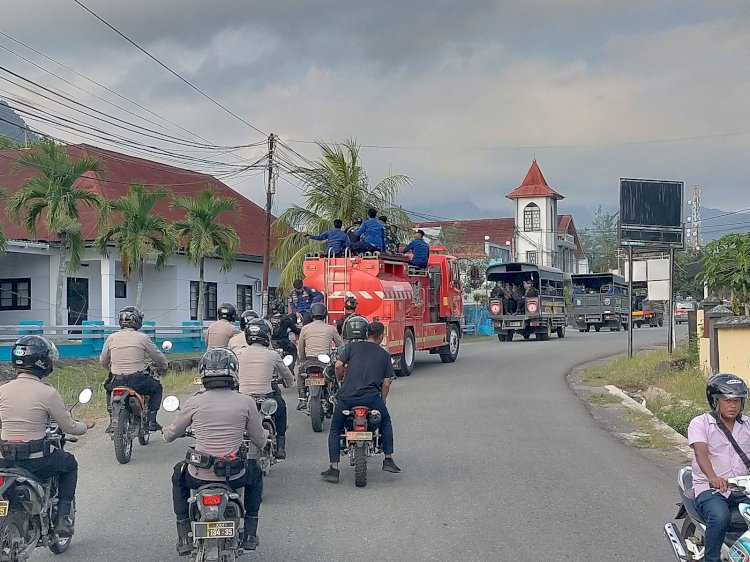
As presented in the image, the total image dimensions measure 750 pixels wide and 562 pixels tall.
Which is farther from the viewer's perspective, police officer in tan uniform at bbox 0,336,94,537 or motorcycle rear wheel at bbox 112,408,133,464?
motorcycle rear wheel at bbox 112,408,133,464

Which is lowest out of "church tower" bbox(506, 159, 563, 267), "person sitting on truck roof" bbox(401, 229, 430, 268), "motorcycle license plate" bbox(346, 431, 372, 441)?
"motorcycle license plate" bbox(346, 431, 372, 441)

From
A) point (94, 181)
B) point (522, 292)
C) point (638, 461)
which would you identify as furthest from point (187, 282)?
point (638, 461)

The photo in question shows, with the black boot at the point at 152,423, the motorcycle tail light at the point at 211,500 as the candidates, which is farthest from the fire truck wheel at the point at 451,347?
the motorcycle tail light at the point at 211,500

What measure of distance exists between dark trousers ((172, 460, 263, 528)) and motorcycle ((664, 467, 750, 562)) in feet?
9.35

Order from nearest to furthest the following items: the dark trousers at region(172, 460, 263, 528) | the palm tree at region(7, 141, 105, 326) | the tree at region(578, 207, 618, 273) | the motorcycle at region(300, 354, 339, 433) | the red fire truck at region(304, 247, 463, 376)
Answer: the dark trousers at region(172, 460, 263, 528) < the motorcycle at region(300, 354, 339, 433) < the red fire truck at region(304, 247, 463, 376) < the palm tree at region(7, 141, 105, 326) < the tree at region(578, 207, 618, 273)

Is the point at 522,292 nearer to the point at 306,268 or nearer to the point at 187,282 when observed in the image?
the point at 187,282

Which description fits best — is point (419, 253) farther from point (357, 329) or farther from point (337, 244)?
point (357, 329)

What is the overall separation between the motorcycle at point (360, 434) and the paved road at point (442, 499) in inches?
7.6

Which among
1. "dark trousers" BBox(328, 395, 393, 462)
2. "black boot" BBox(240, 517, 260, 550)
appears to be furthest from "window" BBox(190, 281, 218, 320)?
"black boot" BBox(240, 517, 260, 550)

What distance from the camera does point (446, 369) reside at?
73.4 ft

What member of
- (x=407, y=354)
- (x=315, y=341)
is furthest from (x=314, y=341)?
(x=407, y=354)

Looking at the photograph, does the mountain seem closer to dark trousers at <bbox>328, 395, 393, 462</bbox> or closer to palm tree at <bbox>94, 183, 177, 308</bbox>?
palm tree at <bbox>94, 183, 177, 308</bbox>

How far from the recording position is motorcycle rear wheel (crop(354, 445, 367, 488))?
913cm

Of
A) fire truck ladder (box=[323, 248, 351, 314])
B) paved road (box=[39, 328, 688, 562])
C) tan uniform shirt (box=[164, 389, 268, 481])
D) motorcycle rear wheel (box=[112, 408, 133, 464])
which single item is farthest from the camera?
fire truck ladder (box=[323, 248, 351, 314])
